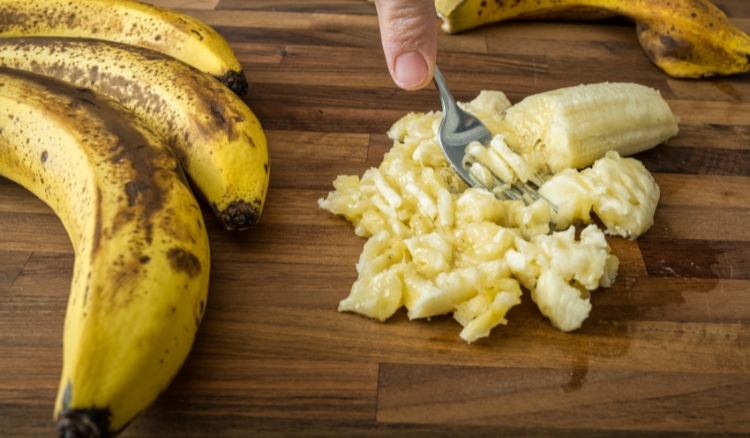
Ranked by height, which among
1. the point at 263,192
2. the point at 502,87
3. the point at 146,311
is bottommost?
the point at 502,87

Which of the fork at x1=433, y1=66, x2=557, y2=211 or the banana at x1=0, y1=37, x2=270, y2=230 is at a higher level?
the banana at x1=0, y1=37, x2=270, y2=230

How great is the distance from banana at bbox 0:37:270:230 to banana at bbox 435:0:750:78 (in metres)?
0.84

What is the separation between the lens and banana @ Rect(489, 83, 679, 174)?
135cm

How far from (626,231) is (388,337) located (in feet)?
1.73

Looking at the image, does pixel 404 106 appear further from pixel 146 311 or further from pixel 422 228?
pixel 146 311

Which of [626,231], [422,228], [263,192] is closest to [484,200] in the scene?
[422,228]

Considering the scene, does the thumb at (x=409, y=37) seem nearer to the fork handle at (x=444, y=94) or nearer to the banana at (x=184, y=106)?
the fork handle at (x=444, y=94)

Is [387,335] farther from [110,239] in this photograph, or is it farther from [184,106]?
[184,106]

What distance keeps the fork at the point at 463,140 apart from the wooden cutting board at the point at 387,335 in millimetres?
163

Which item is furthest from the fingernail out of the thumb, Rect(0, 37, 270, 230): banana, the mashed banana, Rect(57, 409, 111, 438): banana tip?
Rect(57, 409, 111, 438): banana tip

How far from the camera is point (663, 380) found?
3.27ft

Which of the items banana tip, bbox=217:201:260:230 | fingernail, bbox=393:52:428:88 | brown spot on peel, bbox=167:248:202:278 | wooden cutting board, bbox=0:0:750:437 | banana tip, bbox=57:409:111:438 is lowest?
wooden cutting board, bbox=0:0:750:437

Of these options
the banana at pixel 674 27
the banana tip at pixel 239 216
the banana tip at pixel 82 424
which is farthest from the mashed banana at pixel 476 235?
the banana at pixel 674 27

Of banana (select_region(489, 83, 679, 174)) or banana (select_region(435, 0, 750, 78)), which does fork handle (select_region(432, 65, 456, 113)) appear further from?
banana (select_region(435, 0, 750, 78))
